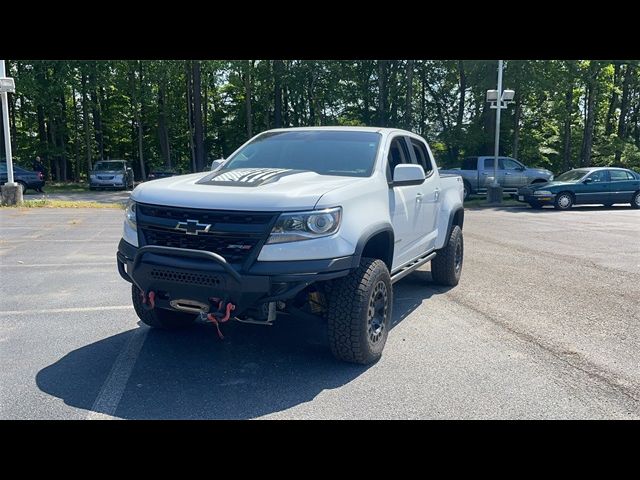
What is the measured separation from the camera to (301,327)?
539 cm

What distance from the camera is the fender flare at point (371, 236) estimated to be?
4.07m

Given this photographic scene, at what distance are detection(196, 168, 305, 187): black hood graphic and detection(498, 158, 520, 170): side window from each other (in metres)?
20.0

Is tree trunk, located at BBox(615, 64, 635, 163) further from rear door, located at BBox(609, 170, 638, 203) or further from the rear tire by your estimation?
the rear tire

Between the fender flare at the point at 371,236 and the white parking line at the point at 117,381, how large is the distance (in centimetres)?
193

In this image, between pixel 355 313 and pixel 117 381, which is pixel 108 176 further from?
pixel 355 313

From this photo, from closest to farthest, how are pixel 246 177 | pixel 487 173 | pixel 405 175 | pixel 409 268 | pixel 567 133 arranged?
pixel 246 177
pixel 405 175
pixel 409 268
pixel 487 173
pixel 567 133

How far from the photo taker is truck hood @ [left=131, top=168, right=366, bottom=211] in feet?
12.7

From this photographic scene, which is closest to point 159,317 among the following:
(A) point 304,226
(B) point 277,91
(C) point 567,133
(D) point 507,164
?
(A) point 304,226

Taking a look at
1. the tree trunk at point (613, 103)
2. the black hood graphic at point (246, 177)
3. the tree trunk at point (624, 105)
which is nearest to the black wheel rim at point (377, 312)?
the black hood graphic at point (246, 177)

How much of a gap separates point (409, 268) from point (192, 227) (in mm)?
2551

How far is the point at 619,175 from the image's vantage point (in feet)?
64.2

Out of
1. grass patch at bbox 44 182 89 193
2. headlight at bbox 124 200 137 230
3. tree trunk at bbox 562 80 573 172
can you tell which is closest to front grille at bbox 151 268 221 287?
headlight at bbox 124 200 137 230

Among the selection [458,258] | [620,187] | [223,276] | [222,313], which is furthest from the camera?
[620,187]
